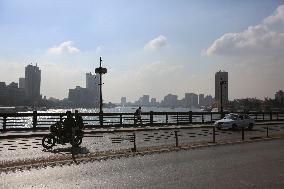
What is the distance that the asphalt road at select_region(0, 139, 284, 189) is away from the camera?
439 inches

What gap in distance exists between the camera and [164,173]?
42.3 feet

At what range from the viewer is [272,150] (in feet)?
64.9

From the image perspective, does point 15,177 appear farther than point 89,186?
Yes

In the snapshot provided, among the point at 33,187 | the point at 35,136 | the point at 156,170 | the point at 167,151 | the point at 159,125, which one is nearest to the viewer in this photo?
the point at 33,187

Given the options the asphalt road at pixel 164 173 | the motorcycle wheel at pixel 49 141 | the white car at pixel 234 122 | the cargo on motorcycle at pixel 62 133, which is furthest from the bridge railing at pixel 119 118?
the asphalt road at pixel 164 173

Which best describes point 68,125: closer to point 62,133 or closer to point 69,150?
point 62,133

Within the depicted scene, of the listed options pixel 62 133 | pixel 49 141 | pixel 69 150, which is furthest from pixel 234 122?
pixel 69 150

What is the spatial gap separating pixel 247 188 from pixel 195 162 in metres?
4.71

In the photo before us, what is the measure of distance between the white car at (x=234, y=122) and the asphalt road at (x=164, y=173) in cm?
2025

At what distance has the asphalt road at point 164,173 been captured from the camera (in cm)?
1114

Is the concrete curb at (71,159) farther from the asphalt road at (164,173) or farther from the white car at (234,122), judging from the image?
the white car at (234,122)

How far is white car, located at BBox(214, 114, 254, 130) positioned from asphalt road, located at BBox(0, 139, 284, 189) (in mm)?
20250

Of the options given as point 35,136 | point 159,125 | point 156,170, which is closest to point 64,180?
point 156,170

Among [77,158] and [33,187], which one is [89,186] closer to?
[33,187]
